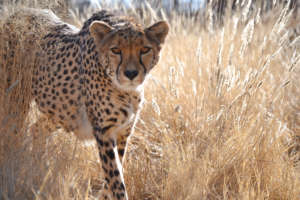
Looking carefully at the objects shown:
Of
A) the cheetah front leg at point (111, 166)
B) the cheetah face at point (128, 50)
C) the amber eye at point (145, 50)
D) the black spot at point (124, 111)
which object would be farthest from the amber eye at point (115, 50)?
the cheetah front leg at point (111, 166)

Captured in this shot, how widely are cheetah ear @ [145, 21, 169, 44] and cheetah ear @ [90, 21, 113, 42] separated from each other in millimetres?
218

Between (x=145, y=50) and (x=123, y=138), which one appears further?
(x=123, y=138)

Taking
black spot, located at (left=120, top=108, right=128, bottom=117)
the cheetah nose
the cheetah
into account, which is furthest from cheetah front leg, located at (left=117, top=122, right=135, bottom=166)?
the cheetah nose

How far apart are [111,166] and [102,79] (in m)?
0.50

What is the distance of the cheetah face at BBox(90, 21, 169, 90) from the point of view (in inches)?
88.4

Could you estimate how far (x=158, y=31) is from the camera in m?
2.43

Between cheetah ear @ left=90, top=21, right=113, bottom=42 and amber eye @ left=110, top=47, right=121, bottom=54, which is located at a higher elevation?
cheetah ear @ left=90, top=21, right=113, bottom=42

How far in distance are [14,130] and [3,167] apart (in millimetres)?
311

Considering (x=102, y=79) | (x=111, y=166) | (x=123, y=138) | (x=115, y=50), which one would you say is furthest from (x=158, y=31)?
(x=111, y=166)

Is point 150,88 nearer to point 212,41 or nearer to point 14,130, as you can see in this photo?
point 212,41

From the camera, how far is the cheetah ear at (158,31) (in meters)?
2.40

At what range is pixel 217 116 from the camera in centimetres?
270

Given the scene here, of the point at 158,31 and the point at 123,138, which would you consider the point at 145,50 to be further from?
the point at 123,138

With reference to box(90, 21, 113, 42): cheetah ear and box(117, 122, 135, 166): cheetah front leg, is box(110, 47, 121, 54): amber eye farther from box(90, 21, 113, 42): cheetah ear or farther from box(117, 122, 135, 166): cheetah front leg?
box(117, 122, 135, 166): cheetah front leg
